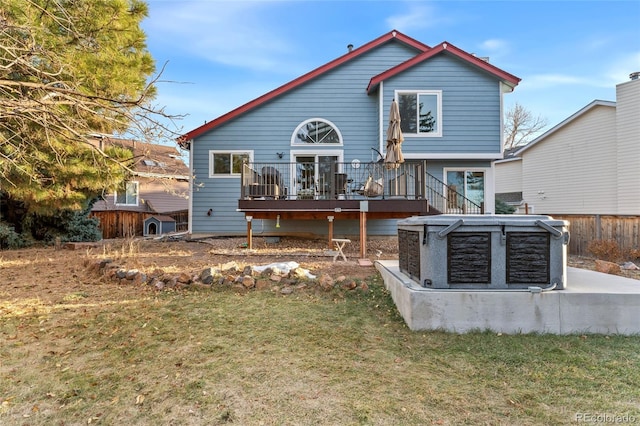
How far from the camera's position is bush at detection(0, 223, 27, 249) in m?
9.73

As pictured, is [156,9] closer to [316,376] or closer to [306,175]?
[306,175]

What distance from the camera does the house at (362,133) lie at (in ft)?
35.3

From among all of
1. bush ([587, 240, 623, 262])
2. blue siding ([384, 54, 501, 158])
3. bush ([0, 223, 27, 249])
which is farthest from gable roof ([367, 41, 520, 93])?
bush ([0, 223, 27, 249])

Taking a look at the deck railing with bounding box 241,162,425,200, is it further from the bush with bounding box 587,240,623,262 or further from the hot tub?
the bush with bounding box 587,240,623,262

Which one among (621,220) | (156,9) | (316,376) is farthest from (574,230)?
(156,9)

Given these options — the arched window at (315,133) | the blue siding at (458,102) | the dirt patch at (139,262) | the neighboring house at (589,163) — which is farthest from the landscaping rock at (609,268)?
the neighboring house at (589,163)

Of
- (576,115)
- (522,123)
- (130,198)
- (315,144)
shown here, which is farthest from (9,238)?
(522,123)

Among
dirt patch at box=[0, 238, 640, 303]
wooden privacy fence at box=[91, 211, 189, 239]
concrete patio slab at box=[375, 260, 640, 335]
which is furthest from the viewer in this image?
wooden privacy fence at box=[91, 211, 189, 239]

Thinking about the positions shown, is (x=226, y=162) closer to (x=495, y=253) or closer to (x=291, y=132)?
(x=291, y=132)

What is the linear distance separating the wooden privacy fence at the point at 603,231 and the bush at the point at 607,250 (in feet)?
1.09

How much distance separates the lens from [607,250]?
914cm

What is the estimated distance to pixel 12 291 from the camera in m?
5.05

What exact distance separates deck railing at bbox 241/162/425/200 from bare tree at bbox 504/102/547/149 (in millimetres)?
21438

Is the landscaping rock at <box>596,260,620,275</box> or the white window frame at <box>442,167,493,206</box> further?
the white window frame at <box>442,167,493,206</box>
